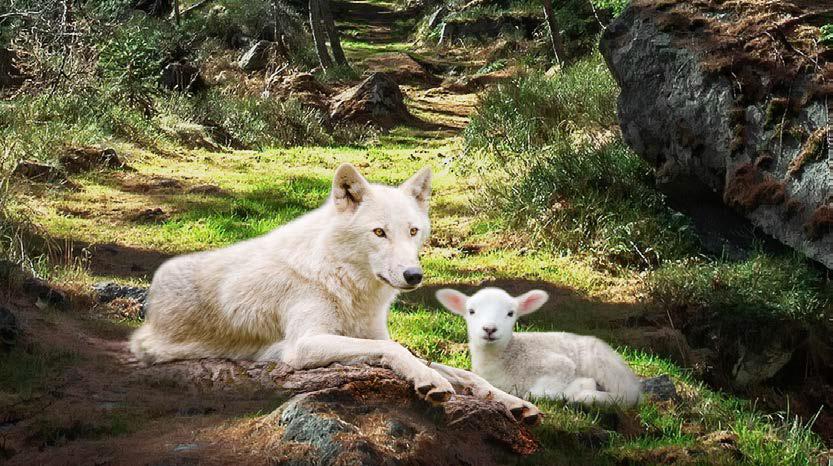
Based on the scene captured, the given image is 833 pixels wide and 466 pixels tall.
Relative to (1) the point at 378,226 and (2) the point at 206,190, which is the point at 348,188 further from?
(2) the point at 206,190

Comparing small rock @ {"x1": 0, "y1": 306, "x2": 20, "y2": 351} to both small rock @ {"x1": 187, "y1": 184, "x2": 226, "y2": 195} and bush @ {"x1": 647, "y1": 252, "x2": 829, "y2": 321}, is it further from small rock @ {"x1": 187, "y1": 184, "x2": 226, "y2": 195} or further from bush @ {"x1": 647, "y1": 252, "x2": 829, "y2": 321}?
→ small rock @ {"x1": 187, "y1": 184, "x2": 226, "y2": 195}

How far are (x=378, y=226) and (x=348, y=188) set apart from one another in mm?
267

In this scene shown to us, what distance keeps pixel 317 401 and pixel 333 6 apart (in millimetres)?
43349

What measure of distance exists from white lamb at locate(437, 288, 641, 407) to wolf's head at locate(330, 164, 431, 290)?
1482mm

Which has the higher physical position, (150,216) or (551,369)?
(551,369)

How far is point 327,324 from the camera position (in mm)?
4305

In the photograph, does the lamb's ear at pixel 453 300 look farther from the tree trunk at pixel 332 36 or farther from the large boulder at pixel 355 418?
the tree trunk at pixel 332 36

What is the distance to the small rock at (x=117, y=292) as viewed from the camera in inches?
248

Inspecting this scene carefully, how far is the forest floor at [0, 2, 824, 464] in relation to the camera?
3.68m

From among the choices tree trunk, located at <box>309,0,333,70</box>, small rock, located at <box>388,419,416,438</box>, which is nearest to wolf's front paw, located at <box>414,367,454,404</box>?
small rock, located at <box>388,419,416,438</box>

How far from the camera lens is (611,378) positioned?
19.4ft

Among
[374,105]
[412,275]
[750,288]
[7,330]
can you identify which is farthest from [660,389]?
[374,105]

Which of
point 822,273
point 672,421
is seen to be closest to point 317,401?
point 672,421

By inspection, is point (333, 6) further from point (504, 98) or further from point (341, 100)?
point (504, 98)
